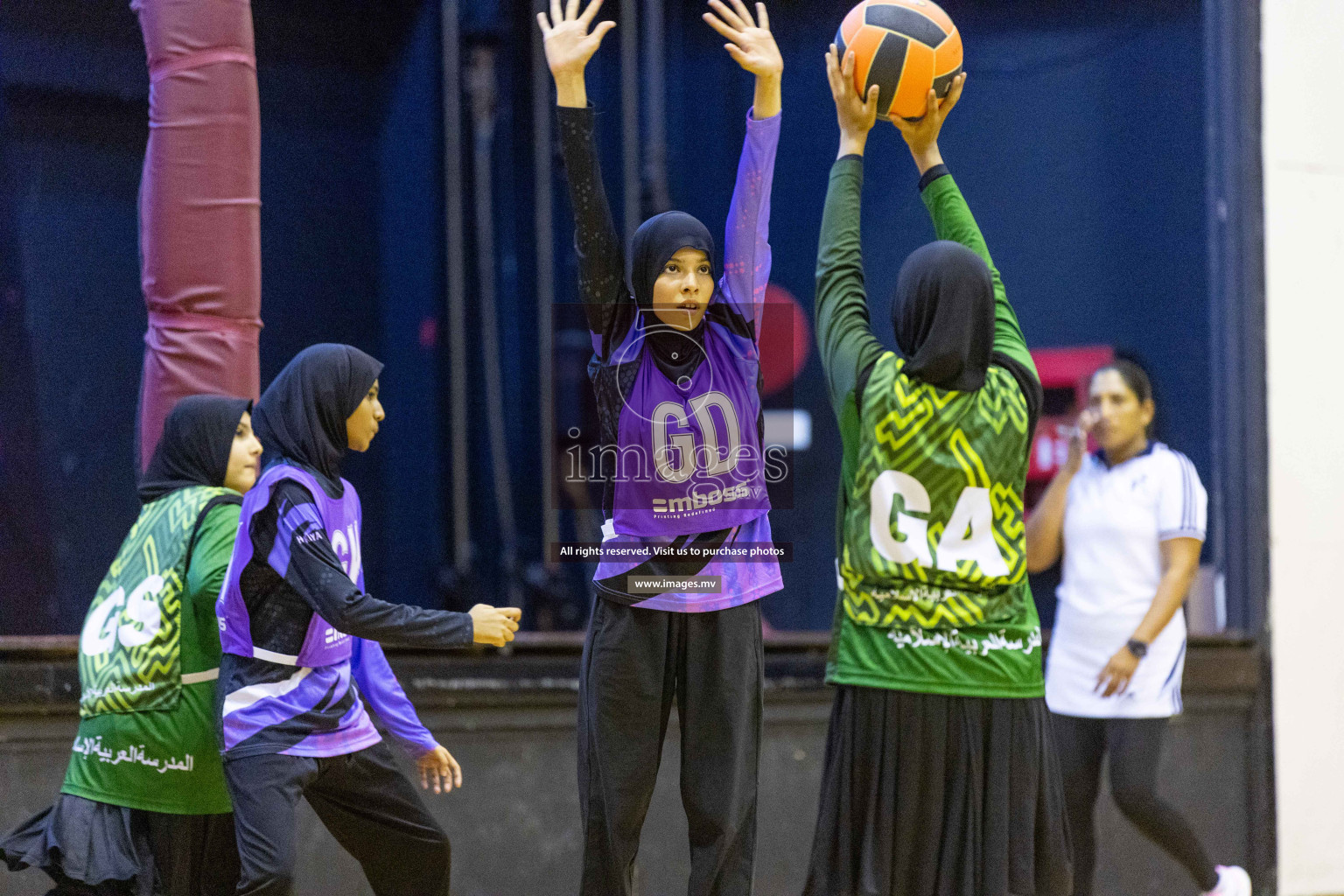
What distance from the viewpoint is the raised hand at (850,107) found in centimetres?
334

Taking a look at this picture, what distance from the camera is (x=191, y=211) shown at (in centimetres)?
388

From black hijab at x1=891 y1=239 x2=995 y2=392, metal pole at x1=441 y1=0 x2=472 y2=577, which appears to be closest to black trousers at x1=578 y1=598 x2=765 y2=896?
black hijab at x1=891 y1=239 x2=995 y2=392

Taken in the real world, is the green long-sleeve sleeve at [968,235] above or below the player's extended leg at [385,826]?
above

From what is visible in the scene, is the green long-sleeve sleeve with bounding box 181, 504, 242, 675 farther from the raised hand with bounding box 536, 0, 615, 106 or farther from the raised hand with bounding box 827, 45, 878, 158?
the raised hand with bounding box 827, 45, 878, 158

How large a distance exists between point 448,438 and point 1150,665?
3341 mm

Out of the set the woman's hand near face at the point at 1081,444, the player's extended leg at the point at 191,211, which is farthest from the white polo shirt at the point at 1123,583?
the player's extended leg at the point at 191,211

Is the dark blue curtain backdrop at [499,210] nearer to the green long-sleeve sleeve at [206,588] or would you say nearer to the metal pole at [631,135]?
the metal pole at [631,135]

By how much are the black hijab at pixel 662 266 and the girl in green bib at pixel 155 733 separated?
1166mm

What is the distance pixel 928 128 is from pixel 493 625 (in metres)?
1.69

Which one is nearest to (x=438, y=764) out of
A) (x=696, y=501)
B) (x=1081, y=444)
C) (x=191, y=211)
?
(x=696, y=501)

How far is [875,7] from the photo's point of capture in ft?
11.3

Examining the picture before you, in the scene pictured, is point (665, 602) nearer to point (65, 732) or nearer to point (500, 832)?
point (500, 832)

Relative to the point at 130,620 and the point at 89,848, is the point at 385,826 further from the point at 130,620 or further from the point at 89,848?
the point at 130,620

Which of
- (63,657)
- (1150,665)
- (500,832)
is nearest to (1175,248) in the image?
(1150,665)
